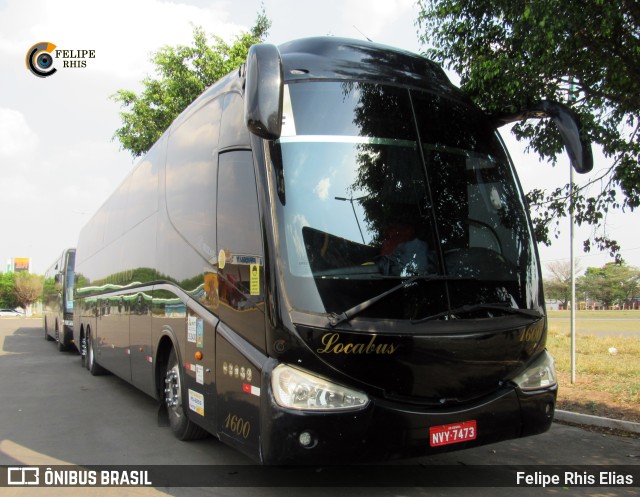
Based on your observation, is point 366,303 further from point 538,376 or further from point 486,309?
point 538,376

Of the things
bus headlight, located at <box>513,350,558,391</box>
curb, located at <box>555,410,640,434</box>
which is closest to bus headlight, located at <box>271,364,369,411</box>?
bus headlight, located at <box>513,350,558,391</box>

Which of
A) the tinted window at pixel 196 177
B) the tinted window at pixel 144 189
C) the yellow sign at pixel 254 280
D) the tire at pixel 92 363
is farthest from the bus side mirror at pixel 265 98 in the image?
the tire at pixel 92 363

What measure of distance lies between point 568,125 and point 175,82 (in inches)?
542

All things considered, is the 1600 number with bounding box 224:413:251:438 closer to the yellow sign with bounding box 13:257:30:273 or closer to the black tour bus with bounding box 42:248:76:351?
the black tour bus with bounding box 42:248:76:351

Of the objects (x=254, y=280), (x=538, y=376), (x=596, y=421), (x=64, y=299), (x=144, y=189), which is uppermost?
(x=144, y=189)

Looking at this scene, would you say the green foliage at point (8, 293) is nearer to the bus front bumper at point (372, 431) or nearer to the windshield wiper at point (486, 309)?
the bus front bumper at point (372, 431)

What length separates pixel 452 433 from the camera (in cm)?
416

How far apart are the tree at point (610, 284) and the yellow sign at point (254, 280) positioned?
8490 centimetres

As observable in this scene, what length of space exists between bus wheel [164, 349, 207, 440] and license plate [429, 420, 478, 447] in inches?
109

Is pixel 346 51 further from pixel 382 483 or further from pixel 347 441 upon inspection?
pixel 382 483

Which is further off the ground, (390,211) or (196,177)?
(196,177)

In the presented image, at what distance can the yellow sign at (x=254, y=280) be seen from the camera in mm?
4258

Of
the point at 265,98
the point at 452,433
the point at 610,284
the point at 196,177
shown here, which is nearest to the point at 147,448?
the point at 196,177

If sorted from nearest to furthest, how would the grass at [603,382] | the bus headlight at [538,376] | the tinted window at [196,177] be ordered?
the bus headlight at [538,376] → the tinted window at [196,177] → the grass at [603,382]
